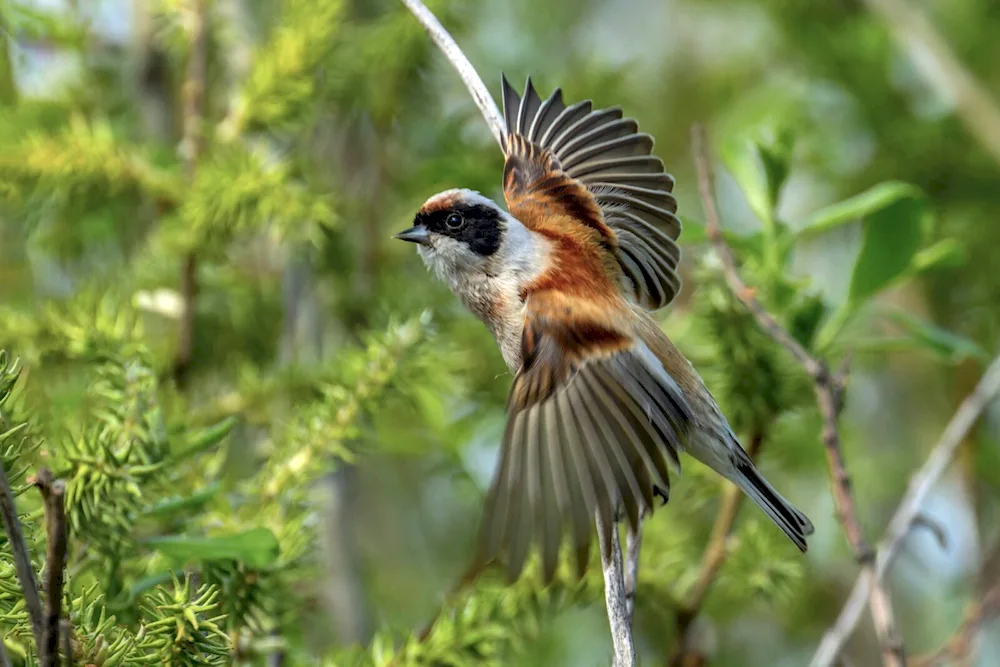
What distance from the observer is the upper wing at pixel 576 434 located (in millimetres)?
739

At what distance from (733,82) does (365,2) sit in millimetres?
1209

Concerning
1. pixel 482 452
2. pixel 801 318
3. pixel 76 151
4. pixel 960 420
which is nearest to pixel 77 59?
pixel 76 151

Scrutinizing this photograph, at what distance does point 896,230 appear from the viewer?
107cm

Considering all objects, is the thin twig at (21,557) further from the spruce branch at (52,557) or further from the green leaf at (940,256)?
the green leaf at (940,256)

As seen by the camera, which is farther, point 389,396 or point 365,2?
point 365,2

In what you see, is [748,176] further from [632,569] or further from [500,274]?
[632,569]

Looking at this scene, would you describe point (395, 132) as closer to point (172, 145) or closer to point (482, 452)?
point (172, 145)

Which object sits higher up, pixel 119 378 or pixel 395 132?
pixel 395 132

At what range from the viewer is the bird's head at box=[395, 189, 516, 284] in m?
1.26

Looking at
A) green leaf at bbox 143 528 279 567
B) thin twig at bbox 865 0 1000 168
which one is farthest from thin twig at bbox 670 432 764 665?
thin twig at bbox 865 0 1000 168

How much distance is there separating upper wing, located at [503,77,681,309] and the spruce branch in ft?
2.36

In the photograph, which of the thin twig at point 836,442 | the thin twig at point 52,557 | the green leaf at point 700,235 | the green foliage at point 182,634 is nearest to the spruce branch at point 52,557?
the thin twig at point 52,557

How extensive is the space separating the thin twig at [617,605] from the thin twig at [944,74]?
1447 mm

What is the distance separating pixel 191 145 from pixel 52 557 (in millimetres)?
917
